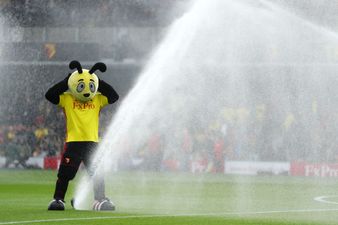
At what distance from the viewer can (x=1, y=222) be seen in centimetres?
1481

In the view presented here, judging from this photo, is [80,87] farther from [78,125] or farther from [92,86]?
[78,125]

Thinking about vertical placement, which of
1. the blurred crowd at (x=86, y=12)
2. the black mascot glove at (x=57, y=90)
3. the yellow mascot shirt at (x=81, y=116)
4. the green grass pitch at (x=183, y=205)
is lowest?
the green grass pitch at (x=183, y=205)

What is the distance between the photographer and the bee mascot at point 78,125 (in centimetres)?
1725

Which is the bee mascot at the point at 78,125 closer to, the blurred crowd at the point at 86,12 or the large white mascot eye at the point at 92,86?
the large white mascot eye at the point at 92,86

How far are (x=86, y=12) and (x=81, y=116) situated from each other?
29413mm

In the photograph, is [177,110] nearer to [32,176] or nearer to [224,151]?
[224,151]

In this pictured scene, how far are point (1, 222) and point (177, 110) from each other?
102 ft

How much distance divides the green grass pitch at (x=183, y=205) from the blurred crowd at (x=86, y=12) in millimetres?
17557

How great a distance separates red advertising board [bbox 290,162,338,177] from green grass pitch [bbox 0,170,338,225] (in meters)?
7.88

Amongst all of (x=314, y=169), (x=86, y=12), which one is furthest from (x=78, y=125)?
(x=86, y=12)

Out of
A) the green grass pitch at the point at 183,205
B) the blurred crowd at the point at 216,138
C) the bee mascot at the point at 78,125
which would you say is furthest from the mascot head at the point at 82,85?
the blurred crowd at the point at 216,138

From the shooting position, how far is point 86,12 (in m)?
46.3

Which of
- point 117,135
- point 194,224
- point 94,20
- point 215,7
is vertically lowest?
point 194,224

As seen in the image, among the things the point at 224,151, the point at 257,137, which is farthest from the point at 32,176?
the point at 257,137
